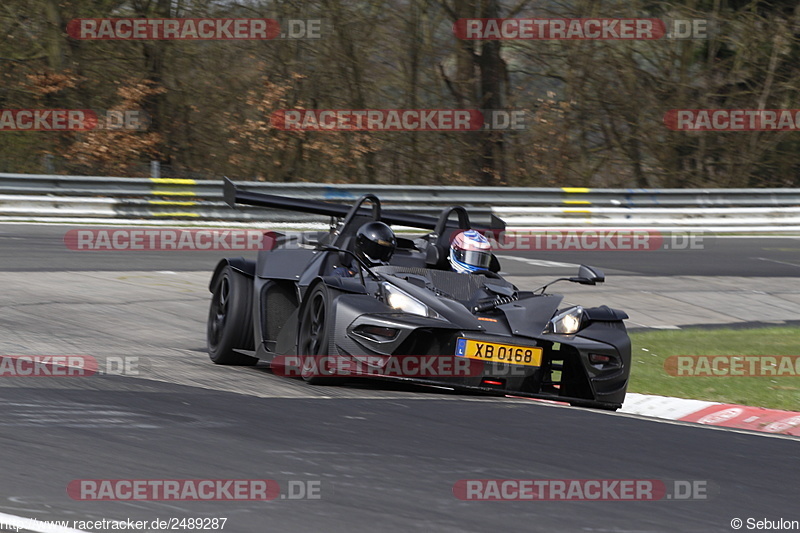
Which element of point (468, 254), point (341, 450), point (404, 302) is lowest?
point (341, 450)

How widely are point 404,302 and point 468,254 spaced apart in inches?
51.6

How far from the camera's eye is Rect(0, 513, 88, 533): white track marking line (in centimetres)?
441

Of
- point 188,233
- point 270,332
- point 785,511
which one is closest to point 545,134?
point 188,233

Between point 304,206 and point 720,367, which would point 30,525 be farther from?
point 720,367

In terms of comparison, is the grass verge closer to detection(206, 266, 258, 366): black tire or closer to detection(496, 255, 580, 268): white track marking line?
detection(206, 266, 258, 366): black tire

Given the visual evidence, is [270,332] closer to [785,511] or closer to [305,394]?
[305,394]

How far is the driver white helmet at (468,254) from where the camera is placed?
31.1ft

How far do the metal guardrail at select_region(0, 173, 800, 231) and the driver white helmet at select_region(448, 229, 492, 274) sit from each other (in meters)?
11.5

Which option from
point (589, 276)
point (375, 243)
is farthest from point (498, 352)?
point (375, 243)

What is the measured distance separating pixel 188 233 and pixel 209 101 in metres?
10.2

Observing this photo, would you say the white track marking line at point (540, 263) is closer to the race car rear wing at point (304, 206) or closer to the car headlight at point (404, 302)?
the race car rear wing at point (304, 206)

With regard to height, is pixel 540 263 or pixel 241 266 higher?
pixel 241 266

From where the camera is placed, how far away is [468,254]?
9.51m

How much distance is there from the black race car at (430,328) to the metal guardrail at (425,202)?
11.4 meters
